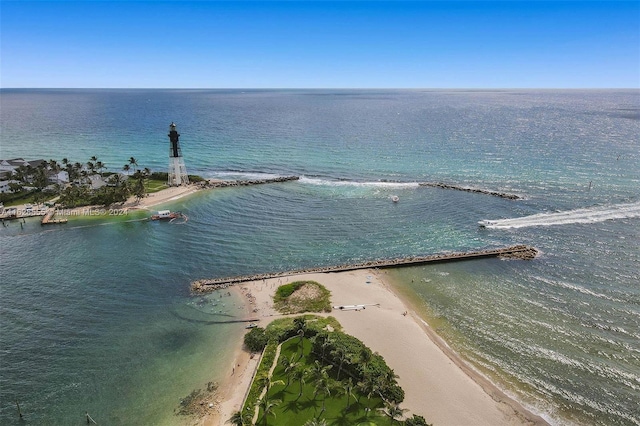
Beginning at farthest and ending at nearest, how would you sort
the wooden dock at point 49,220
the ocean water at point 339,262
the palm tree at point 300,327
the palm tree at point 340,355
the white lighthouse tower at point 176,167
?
1. the white lighthouse tower at point 176,167
2. the wooden dock at point 49,220
3. the palm tree at point 300,327
4. the ocean water at point 339,262
5. the palm tree at point 340,355

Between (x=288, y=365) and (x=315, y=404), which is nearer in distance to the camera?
(x=315, y=404)

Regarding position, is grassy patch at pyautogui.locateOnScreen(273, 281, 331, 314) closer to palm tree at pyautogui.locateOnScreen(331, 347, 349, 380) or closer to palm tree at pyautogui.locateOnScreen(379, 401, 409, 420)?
palm tree at pyautogui.locateOnScreen(331, 347, 349, 380)

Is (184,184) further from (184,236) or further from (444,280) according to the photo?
(444,280)

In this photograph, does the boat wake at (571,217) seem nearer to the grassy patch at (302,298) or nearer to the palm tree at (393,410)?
the grassy patch at (302,298)

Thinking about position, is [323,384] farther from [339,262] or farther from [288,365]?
[339,262]

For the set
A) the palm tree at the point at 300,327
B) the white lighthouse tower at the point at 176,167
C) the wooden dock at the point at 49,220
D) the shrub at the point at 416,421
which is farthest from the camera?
the white lighthouse tower at the point at 176,167

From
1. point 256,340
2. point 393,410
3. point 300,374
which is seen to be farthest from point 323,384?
point 256,340

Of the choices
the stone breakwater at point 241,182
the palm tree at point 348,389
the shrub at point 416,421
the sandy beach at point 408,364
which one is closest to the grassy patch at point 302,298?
the sandy beach at point 408,364
